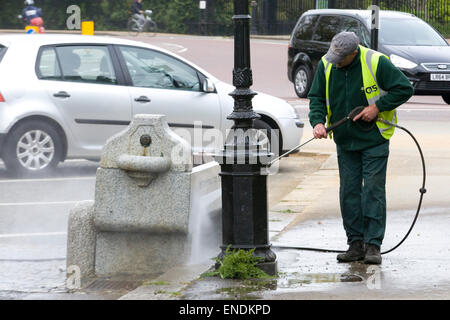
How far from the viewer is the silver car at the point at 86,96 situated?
37.8 ft

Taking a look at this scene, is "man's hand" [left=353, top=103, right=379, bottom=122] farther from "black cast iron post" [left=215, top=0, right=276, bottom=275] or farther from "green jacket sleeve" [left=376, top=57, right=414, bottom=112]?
"black cast iron post" [left=215, top=0, right=276, bottom=275]

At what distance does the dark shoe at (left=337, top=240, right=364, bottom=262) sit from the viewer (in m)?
7.18

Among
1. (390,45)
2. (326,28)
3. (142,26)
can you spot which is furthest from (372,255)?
(142,26)

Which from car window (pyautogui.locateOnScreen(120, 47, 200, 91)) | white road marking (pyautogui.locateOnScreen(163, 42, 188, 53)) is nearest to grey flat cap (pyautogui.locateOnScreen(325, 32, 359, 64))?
car window (pyautogui.locateOnScreen(120, 47, 200, 91))

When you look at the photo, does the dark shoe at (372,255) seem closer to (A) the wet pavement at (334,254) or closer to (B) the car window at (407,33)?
(A) the wet pavement at (334,254)

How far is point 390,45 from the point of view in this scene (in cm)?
2030

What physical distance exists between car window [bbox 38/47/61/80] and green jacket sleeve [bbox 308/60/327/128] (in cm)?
510

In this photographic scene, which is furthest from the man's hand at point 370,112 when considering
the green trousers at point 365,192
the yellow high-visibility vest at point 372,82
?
the green trousers at point 365,192

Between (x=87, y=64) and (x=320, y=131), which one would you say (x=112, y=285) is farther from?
(x=87, y=64)

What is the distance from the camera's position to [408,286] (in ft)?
20.8

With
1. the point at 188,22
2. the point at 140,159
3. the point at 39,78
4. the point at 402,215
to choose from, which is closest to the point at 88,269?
the point at 140,159

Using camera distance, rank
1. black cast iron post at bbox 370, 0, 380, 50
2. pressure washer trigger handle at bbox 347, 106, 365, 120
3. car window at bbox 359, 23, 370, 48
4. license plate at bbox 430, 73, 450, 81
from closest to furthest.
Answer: pressure washer trigger handle at bbox 347, 106, 365, 120, black cast iron post at bbox 370, 0, 380, 50, license plate at bbox 430, 73, 450, 81, car window at bbox 359, 23, 370, 48

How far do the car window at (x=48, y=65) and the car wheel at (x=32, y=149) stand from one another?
1.78 ft
